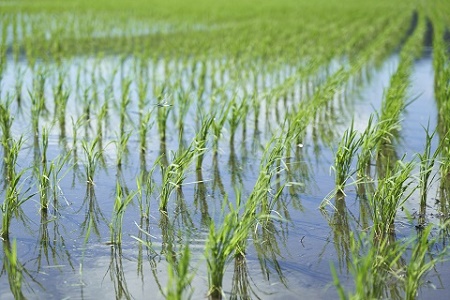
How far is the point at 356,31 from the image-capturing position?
1191cm

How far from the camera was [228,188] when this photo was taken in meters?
3.94

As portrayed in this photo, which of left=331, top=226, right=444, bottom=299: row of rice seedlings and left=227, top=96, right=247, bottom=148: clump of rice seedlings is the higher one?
left=227, top=96, right=247, bottom=148: clump of rice seedlings

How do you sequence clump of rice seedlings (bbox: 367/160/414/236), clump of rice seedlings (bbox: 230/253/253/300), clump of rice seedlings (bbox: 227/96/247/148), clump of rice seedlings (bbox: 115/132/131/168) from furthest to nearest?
clump of rice seedlings (bbox: 227/96/247/148) < clump of rice seedlings (bbox: 115/132/131/168) < clump of rice seedlings (bbox: 367/160/414/236) < clump of rice seedlings (bbox: 230/253/253/300)

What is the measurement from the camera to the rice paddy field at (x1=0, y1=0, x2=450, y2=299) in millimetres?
2701

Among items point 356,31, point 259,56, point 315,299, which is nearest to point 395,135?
point 315,299

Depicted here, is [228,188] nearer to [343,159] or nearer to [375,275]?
[343,159]

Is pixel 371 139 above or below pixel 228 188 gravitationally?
above

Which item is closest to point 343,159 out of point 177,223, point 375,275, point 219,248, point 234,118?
point 177,223

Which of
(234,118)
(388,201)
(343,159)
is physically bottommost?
(388,201)

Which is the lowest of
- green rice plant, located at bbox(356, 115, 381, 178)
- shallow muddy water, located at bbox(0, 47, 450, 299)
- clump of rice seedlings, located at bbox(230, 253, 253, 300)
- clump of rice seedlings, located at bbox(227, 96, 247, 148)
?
clump of rice seedlings, located at bbox(230, 253, 253, 300)

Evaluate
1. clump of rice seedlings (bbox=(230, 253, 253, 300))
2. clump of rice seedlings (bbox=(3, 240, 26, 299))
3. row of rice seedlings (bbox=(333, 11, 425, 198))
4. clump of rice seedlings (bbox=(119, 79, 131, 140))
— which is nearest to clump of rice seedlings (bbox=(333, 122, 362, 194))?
row of rice seedlings (bbox=(333, 11, 425, 198))

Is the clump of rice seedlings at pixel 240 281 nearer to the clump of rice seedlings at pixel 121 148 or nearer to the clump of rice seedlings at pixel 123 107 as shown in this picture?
the clump of rice seedlings at pixel 121 148

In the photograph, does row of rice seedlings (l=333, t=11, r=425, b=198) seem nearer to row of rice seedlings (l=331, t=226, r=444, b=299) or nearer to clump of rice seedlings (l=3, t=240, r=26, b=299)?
row of rice seedlings (l=331, t=226, r=444, b=299)

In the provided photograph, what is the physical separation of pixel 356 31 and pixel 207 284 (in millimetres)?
9829
